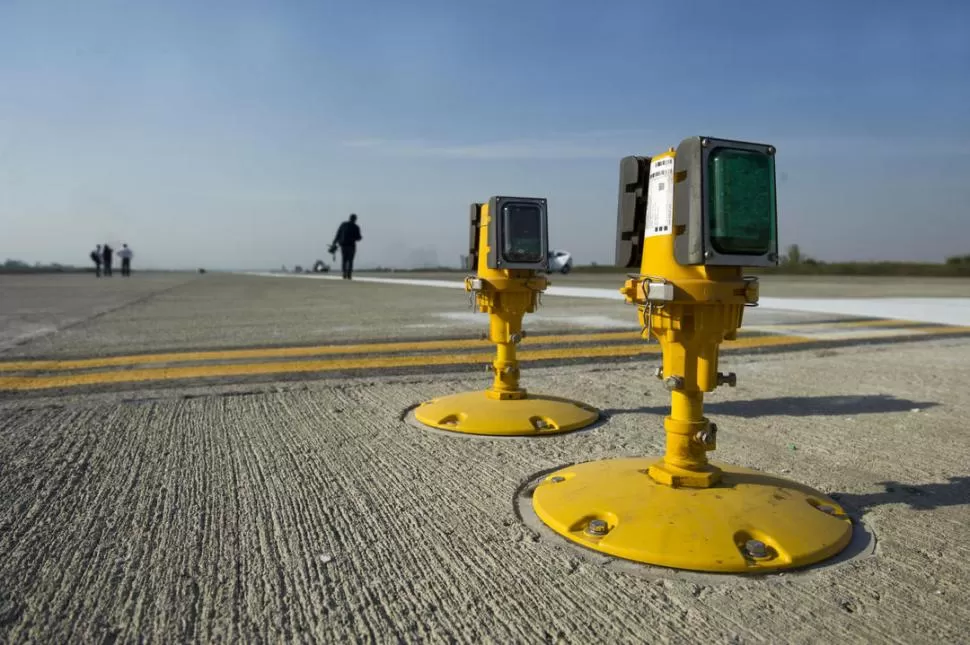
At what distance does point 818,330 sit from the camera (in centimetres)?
807

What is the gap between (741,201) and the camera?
2.17 meters

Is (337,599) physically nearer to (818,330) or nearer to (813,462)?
(813,462)

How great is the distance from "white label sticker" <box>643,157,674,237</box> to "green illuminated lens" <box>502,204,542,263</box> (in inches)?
48.5

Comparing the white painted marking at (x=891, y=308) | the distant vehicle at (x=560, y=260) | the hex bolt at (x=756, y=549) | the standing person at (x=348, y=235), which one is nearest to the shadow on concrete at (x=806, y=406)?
the hex bolt at (x=756, y=549)

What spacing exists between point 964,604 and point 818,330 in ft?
22.6

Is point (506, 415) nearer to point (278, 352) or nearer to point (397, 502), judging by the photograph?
point (397, 502)

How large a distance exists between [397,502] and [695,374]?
1221mm

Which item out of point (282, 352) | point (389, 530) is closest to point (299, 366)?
point (282, 352)

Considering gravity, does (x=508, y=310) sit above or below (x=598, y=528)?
above

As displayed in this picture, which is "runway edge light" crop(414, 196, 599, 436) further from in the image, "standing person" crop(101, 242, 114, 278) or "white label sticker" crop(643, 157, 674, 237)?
"standing person" crop(101, 242, 114, 278)

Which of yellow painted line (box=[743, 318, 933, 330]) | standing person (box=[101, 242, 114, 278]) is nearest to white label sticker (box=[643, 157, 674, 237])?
yellow painted line (box=[743, 318, 933, 330])

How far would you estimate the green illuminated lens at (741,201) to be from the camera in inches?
84.2

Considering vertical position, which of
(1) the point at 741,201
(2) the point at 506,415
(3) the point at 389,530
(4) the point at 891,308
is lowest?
(3) the point at 389,530

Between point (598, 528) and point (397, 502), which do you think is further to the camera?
point (397, 502)
